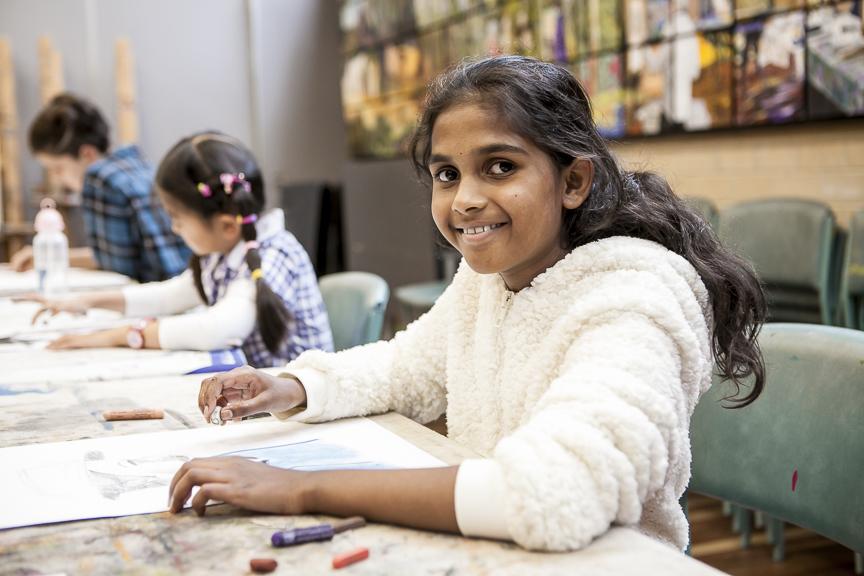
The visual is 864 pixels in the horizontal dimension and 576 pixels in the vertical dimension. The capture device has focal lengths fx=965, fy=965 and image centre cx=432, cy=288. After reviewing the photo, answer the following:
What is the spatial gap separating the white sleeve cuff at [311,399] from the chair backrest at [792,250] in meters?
2.12

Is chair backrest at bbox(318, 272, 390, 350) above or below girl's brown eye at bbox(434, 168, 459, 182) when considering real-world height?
below

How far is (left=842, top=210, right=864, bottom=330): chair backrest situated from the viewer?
2777mm

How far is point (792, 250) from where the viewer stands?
309cm

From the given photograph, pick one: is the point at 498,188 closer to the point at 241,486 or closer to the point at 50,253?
the point at 241,486

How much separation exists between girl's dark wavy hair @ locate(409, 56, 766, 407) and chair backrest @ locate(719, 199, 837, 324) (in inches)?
78.3

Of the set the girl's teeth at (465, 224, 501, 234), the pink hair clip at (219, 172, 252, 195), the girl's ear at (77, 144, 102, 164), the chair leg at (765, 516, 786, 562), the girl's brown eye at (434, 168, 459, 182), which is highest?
the girl's ear at (77, 144, 102, 164)

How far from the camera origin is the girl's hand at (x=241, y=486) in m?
0.83

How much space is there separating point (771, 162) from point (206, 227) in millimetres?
2091

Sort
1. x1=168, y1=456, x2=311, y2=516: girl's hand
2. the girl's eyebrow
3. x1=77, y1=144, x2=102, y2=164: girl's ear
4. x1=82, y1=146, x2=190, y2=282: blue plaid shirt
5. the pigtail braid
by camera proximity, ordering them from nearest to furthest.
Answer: x1=168, y1=456, x2=311, y2=516: girl's hand, the girl's eyebrow, the pigtail braid, x1=82, y1=146, x2=190, y2=282: blue plaid shirt, x1=77, y1=144, x2=102, y2=164: girl's ear

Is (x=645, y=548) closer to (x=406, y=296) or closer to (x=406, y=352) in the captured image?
(x=406, y=352)

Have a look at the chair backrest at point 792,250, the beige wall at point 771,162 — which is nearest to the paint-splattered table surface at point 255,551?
the beige wall at point 771,162

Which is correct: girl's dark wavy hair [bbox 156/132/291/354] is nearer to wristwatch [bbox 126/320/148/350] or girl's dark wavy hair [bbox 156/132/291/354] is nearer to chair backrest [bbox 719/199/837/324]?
wristwatch [bbox 126/320/148/350]

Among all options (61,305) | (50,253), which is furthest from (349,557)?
(50,253)

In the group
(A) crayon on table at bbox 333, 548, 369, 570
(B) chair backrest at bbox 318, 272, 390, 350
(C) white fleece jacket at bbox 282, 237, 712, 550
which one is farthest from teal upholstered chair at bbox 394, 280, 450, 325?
(A) crayon on table at bbox 333, 548, 369, 570
